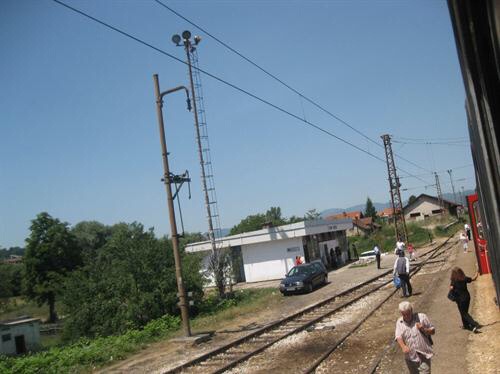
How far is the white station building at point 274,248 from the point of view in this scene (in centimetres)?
3628

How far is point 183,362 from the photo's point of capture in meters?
12.1

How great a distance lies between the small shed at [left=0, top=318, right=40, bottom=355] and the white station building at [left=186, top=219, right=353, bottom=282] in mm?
15098

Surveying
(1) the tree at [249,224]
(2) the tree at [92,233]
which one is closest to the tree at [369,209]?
(1) the tree at [249,224]

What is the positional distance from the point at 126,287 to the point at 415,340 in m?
20.2

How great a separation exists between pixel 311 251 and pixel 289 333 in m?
23.8

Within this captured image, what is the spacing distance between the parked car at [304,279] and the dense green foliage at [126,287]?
470 cm

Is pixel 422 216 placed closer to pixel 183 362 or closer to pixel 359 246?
pixel 359 246

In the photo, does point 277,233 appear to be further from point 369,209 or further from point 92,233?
point 369,209

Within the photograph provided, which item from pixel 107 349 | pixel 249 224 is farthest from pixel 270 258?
pixel 249 224

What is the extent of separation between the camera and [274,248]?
1460 inches

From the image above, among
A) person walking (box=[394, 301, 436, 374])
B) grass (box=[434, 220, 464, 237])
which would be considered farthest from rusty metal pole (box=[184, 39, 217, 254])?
grass (box=[434, 220, 464, 237])

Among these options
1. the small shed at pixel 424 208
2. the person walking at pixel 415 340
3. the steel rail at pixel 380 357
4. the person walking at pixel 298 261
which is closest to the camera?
the person walking at pixel 415 340

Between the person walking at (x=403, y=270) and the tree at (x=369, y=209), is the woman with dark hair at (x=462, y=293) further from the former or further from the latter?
the tree at (x=369, y=209)

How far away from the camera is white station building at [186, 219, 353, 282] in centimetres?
3628
